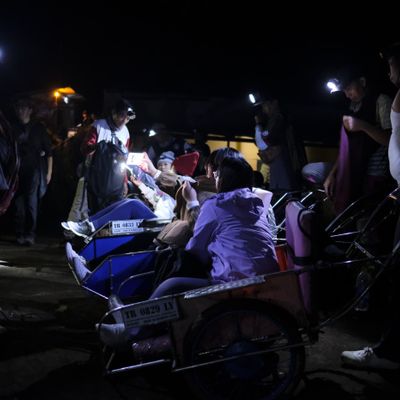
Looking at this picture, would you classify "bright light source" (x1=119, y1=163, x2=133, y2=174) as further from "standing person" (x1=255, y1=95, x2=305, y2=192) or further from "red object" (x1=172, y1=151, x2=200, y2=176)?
"standing person" (x1=255, y1=95, x2=305, y2=192)

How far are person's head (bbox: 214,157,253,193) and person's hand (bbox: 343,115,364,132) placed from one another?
70.4 inches

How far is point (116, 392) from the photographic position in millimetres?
3400

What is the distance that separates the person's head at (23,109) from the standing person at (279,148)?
4.17 meters

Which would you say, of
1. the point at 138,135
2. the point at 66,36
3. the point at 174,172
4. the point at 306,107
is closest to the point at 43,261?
the point at 174,172

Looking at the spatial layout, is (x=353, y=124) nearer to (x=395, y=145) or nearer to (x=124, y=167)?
(x=395, y=145)

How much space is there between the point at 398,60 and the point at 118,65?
15.8 m

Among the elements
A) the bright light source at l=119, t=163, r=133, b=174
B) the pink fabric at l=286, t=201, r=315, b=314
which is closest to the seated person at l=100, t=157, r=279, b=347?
the pink fabric at l=286, t=201, r=315, b=314

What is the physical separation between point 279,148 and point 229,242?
156 inches

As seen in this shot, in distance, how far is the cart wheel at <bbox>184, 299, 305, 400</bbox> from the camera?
3113mm

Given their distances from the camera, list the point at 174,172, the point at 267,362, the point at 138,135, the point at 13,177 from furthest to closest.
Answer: the point at 138,135 < the point at 174,172 < the point at 13,177 < the point at 267,362

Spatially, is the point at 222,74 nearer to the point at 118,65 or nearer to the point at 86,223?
the point at 118,65

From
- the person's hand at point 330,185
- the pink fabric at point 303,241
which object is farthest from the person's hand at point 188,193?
the person's hand at point 330,185

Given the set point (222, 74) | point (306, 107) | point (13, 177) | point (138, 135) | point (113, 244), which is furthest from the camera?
point (222, 74)

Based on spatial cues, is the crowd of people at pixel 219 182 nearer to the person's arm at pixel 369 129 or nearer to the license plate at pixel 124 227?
the person's arm at pixel 369 129
